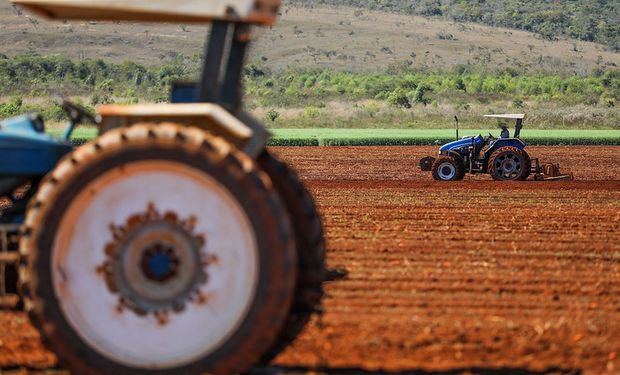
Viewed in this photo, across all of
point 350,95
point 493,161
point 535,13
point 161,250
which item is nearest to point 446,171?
point 493,161

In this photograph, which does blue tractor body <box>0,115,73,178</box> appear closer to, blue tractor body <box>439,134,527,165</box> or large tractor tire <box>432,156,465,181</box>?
large tractor tire <box>432,156,465,181</box>

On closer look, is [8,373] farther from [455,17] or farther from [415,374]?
[455,17]

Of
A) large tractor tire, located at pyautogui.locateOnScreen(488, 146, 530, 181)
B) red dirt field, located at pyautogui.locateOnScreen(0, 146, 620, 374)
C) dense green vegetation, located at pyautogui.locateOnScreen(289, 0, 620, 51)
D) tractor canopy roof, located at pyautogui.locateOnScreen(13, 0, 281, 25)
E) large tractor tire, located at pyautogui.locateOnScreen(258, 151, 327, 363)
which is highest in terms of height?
dense green vegetation, located at pyautogui.locateOnScreen(289, 0, 620, 51)

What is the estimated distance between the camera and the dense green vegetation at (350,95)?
60.9m

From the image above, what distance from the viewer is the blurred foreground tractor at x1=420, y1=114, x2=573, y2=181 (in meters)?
25.2

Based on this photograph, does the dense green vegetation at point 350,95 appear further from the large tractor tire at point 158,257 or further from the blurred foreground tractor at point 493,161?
the large tractor tire at point 158,257

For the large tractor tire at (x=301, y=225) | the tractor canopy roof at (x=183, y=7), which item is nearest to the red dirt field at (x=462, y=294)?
the large tractor tire at (x=301, y=225)

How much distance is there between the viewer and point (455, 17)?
11625 cm

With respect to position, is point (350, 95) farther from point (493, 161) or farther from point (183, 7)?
point (183, 7)

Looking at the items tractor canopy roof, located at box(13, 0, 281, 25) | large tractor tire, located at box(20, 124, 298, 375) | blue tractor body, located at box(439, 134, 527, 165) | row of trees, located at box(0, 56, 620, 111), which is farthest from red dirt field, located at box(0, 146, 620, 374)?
row of trees, located at box(0, 56, 620, 111)

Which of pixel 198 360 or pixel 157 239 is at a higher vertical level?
pixel 157 239

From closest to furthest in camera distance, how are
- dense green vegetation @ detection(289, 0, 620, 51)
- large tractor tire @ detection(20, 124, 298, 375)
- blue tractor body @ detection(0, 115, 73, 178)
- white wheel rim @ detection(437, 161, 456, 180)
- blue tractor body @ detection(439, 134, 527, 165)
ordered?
1. large tractor tire @ detection(20, 124, 298, 375)
2. blue tractor body @ detection(0, 115, 73, 178)
3. blue tractor body @ detection(439, 134, 527, 165)
4. white wheel rim @ detection(437, 161, 456, 180)
5. dense green vegetation @ detection(289, 0, 620, 51)

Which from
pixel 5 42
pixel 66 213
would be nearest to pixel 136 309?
pixel 66 213

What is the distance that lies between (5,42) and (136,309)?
289ft
